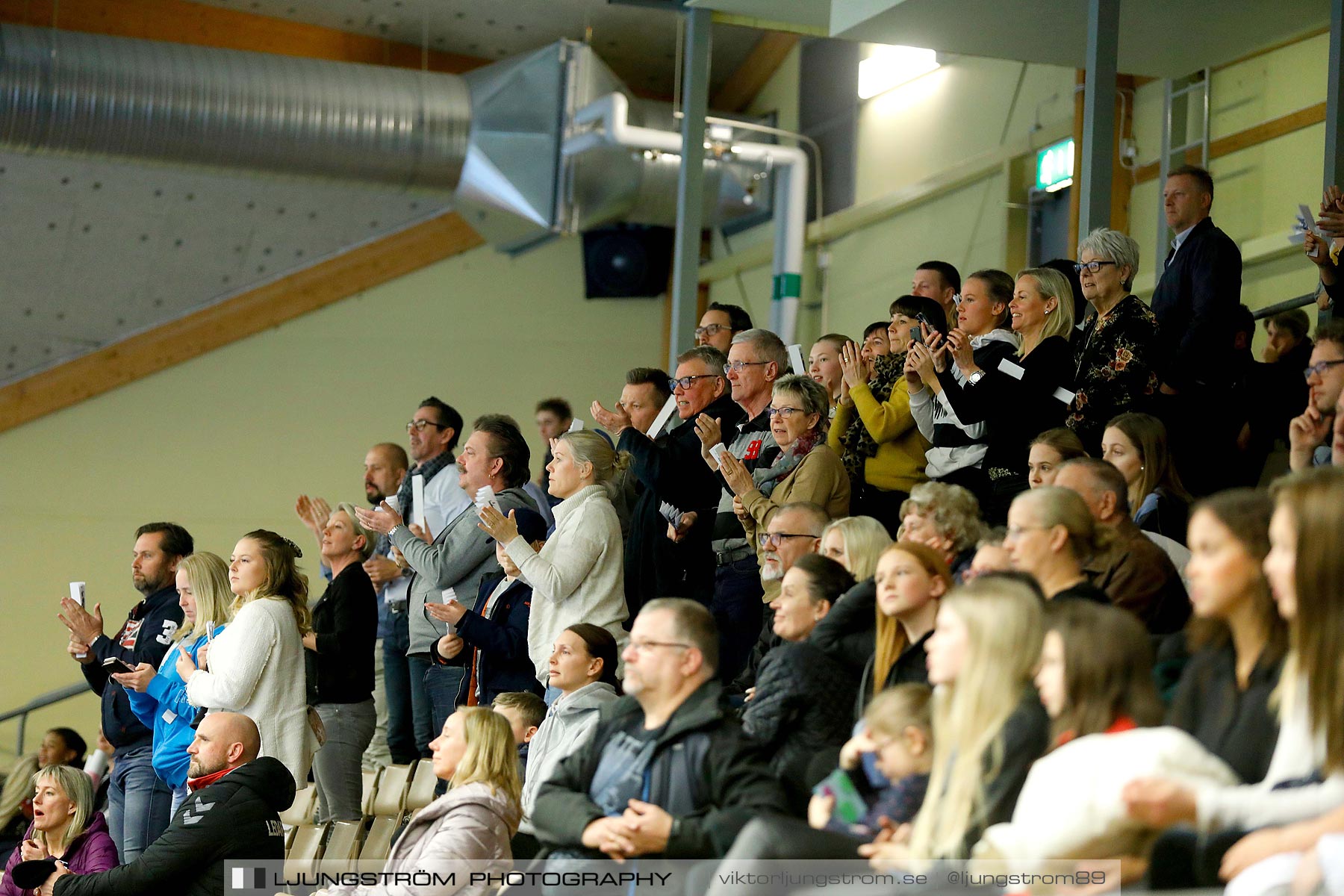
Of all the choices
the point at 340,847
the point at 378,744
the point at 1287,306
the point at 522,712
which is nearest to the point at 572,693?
the point at 522,712

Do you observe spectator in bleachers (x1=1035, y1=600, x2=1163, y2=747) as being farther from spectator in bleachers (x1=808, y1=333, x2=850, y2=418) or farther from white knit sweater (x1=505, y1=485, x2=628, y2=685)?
spectator in bleachers (x1=808, y1=333, x2=850, y2=418)

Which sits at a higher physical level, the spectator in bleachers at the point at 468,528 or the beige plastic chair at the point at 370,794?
the spectator in bleachers at the point at 468,528

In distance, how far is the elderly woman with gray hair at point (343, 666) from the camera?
4867 millimetres

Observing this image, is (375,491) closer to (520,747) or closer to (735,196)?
(520,747)

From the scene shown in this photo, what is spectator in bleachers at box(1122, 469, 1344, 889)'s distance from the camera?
2102 millimetres

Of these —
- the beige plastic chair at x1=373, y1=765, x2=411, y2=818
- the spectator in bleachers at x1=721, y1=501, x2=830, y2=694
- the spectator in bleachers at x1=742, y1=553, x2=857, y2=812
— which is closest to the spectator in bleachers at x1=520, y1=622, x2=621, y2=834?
the spectator in bleachers at x1=721, y1=501, x2=830, y2=694

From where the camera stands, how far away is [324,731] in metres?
4.83

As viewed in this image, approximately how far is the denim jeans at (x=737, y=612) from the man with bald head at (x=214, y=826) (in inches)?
46.1

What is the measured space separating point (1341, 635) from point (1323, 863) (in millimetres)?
336

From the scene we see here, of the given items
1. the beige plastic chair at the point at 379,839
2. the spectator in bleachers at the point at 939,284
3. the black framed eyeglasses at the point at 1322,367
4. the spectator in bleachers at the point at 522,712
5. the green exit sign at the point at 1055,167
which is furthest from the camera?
the green exit sign at the point at 1055,167

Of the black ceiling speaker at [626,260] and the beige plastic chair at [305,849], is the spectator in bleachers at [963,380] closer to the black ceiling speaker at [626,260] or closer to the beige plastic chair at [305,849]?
the beige plastic chair at [305,849]

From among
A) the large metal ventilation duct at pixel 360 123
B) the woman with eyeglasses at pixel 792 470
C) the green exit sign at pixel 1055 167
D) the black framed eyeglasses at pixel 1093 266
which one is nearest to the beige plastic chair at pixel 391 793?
the woman with eyeglasses at pixel 792 470

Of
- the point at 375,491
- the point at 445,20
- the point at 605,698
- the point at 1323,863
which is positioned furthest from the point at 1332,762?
the point at 445,20

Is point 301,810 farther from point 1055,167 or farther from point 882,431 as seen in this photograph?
point 1055,167
